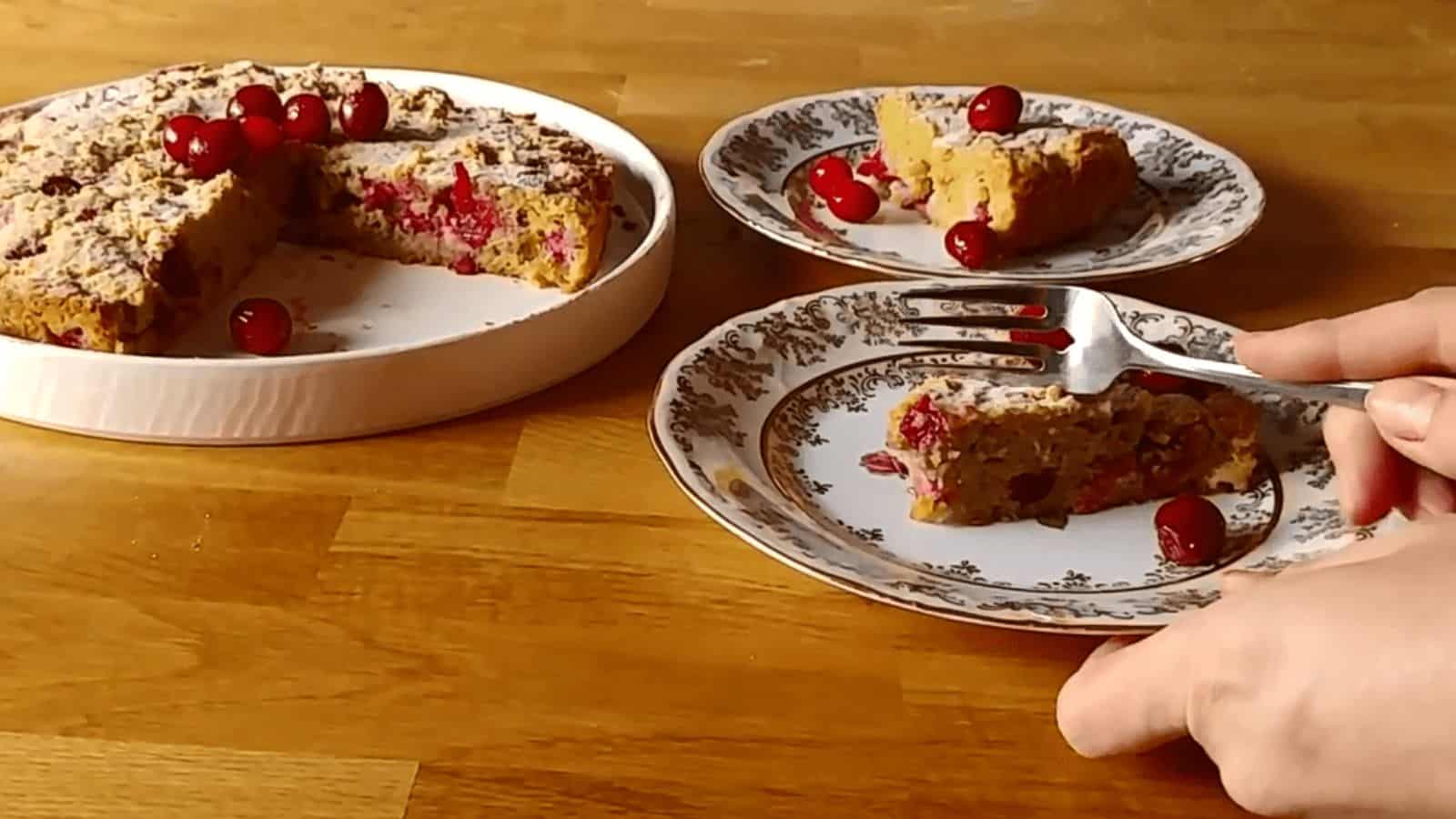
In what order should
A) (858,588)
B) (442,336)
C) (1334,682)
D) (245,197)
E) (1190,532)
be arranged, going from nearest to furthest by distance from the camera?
1. (1334,682)
2. (858,588)
3. (1190,532)
4. (442,336)
5. (245,197)

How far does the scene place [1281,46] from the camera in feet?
7.23

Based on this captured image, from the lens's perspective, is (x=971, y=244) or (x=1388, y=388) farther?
(x=971, y=244)

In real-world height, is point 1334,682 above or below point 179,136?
above

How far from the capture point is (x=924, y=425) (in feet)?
3.54

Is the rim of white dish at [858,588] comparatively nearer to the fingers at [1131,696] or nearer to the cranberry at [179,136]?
the fingers at [1131,696]

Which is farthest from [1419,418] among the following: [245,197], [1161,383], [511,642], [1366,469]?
[245,197]

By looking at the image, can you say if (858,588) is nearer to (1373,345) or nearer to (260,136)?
(1373,345)

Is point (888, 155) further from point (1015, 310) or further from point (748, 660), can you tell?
point (748, 660)

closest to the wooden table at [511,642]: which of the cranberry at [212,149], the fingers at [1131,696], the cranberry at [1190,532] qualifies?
the fingers at [1131,696]

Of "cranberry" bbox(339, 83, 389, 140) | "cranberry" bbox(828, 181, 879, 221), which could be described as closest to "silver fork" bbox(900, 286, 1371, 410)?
"cranberry" bbox(828, 181, 879, 221)

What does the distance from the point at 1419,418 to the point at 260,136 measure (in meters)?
1.06

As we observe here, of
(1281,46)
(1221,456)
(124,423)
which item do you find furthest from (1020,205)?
(1281,46)

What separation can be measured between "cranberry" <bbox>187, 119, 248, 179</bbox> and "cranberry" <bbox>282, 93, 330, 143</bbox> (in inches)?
3.1

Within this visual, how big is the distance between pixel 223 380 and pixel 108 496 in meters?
0.11
